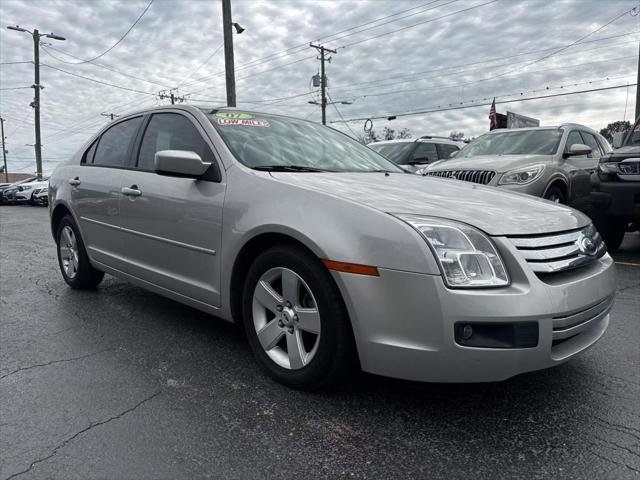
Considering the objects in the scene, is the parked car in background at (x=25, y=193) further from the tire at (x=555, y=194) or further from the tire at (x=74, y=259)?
the tire at (x=555, y=194)

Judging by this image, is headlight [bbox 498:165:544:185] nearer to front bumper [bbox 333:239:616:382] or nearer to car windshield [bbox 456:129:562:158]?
car windshield [bbox 456:129:562:158]

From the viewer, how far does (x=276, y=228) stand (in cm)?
254

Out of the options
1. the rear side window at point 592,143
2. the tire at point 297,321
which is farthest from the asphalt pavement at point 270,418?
the rear side window at point 592,143

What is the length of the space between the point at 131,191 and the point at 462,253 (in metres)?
2.48

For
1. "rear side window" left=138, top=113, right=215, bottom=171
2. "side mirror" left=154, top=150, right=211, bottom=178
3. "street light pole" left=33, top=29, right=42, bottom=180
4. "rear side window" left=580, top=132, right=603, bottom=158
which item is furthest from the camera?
"street light pole" left=33, top=29, right=42, bottom=180

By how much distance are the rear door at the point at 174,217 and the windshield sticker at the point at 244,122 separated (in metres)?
0.16

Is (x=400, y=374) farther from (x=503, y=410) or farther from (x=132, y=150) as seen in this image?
(x=132, y=150)

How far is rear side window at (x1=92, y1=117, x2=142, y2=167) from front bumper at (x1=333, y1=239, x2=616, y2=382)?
100 inches

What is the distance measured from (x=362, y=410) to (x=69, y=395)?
1.49 metres

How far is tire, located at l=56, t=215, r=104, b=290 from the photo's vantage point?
15.0 feet

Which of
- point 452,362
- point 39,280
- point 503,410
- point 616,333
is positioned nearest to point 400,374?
point 452,362

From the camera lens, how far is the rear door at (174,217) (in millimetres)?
2998

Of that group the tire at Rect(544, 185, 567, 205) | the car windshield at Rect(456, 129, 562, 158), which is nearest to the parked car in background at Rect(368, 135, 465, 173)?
the car windshield at Rect(456, 129, 562, 158)

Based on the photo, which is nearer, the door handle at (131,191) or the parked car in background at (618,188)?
the door handle at (131,191)
